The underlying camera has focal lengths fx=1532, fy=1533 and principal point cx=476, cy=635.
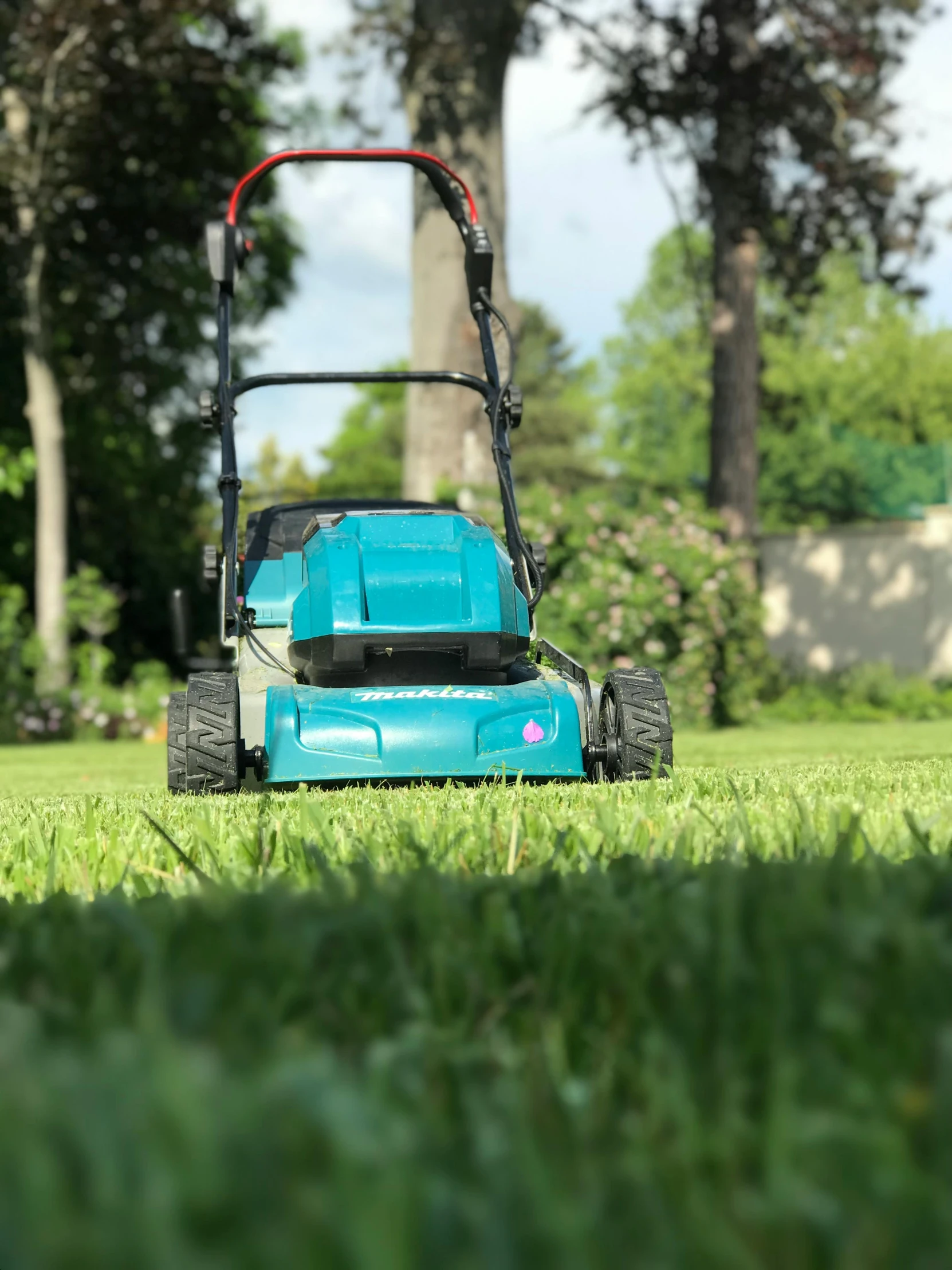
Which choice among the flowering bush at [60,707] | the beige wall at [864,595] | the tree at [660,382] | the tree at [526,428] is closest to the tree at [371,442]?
the tree at [526,428]

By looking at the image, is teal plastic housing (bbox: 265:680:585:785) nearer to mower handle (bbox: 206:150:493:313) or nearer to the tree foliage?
mower handle (bbox: 206:150:493:313)

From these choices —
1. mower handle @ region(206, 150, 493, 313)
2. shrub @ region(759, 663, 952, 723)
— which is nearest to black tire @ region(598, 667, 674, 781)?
mower handle @ region(206, 150, 493, 313)

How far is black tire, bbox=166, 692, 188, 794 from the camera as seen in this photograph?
5.11m

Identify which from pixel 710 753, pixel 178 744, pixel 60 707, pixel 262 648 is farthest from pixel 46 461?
pixel 178 744

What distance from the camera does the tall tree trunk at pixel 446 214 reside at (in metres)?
12.6

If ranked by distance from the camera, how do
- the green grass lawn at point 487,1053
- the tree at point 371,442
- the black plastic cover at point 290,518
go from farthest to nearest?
the tree at point 371,442 → the black plastic cover at point 290,518 → the green grass lawn at point 487,1053

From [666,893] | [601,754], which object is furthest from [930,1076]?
[601,754]

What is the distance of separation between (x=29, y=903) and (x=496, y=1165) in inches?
55.3

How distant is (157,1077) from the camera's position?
1.14 meters

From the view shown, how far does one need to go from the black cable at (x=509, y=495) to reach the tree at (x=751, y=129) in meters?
8.45

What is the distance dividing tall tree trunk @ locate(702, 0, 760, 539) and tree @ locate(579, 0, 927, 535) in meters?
0.02

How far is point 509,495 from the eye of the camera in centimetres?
611

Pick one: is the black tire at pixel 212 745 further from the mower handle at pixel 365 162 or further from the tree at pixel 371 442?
the tree at pixel 371 442

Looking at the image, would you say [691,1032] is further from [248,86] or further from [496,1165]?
[248,86]
